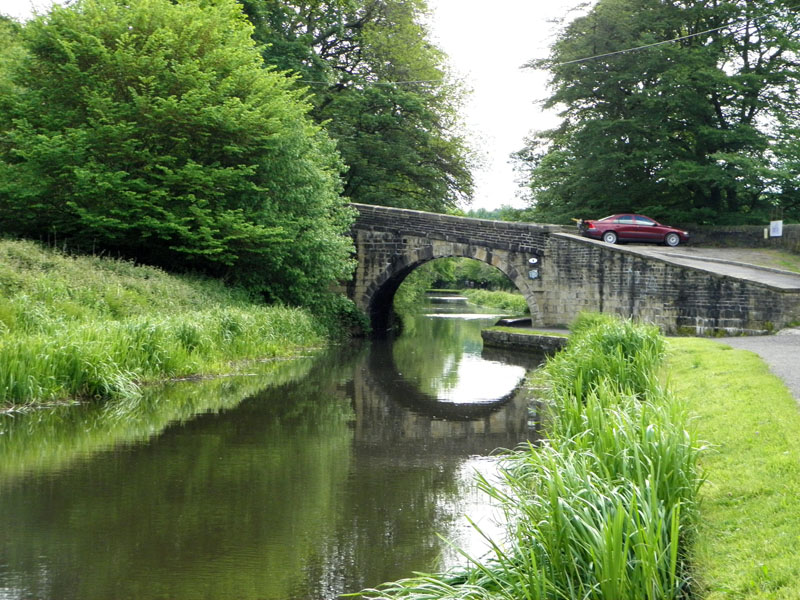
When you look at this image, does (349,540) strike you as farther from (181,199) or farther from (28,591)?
(181,199)

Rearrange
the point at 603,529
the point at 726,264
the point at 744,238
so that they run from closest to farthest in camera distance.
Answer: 1. the point at 603,529
2. the point at 726,264
3. the point at 744,238

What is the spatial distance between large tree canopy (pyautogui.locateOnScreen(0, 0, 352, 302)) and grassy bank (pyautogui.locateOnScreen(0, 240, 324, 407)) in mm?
1396

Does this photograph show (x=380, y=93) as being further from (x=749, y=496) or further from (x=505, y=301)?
(x=749, y=496)

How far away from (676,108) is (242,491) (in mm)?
25129

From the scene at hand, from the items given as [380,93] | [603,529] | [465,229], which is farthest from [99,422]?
[380,93]

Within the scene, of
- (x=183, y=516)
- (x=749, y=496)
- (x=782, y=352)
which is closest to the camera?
(x=749, y=496)

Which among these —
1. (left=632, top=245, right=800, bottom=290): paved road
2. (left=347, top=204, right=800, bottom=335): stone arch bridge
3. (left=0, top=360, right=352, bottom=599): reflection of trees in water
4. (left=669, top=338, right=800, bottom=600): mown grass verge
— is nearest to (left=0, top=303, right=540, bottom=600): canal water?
(left=0, top=360, right=352, bottom=599): reflection of trees in water

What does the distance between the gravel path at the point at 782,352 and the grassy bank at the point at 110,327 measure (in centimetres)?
784

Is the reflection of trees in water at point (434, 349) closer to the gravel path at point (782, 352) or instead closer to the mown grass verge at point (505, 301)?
the gravel path at point (782, 352)

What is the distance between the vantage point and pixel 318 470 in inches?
290

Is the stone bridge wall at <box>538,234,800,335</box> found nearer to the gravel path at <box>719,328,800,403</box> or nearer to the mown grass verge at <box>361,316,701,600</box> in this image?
the gravel path at <box>719,328,800,403</box>

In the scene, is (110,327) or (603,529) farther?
(110,327)

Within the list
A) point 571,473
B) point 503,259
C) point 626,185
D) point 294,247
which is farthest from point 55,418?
point 626,185

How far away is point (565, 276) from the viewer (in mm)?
23500
